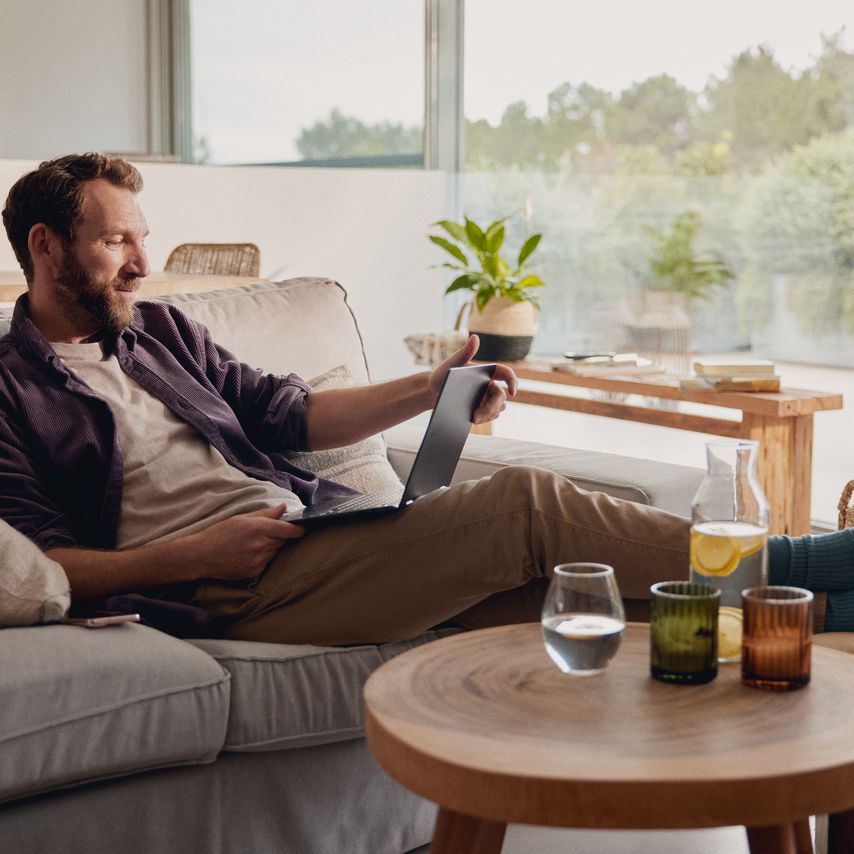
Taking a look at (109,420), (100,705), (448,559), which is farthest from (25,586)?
(448,559)

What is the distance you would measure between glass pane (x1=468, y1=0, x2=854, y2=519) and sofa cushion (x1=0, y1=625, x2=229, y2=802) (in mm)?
2906

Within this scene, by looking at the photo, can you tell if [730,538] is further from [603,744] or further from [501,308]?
[501,308]

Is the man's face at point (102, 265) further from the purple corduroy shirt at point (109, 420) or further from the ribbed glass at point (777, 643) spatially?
the ribbed glass at point (777, 643)

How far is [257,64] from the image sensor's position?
6523mm

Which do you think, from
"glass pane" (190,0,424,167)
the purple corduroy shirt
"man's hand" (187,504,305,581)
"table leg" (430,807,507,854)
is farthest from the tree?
"table leg" (430,807,507,854)

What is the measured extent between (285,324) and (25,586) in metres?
1.03

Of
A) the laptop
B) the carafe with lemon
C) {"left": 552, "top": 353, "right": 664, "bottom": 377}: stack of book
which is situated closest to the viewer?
the carafe with lemon

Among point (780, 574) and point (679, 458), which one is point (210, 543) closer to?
point (780, 574)

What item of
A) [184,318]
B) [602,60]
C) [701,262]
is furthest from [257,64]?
[184,318]

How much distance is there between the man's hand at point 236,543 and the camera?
189 centimetres

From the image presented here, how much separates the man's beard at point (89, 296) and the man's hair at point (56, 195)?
0.06 metres

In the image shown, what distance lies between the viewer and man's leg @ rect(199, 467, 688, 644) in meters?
1.76

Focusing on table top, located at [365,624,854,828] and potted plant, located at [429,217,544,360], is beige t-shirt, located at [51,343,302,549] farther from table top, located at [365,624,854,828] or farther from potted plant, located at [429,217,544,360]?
potted plant, located at [429,217,544,360]

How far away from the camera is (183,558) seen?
190 centimetres
